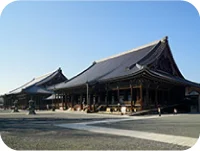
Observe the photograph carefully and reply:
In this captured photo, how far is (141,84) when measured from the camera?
78.8 ft

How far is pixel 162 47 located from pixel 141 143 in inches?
899

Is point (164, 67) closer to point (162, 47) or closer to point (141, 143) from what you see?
point (162, 47)

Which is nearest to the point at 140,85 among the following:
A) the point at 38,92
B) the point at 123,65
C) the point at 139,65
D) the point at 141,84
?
the point at 141,84

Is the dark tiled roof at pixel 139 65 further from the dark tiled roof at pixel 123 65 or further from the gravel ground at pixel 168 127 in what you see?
the gravel ground at pixel 168 127

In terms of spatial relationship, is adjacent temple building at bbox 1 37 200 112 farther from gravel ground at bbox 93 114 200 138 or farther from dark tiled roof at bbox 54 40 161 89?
gravel ground at bbox 93 114 200 138

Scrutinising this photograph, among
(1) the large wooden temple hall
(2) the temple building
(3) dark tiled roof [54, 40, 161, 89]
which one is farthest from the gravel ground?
(2) the temple building

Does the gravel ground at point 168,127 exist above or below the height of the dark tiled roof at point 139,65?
below

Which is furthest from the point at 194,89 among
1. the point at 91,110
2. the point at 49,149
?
the point at 49,149

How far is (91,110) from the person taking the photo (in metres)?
28.1

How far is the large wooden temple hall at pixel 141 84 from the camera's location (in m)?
24.4

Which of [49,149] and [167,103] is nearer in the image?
[49,149]

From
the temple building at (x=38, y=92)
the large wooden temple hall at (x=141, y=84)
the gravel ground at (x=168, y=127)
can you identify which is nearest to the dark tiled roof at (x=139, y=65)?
the large wooden temple hall at (x=141, y=84)

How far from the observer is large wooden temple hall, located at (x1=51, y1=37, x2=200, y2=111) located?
2442 centimetres

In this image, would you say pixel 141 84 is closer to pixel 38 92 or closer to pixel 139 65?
pixel 139 65
